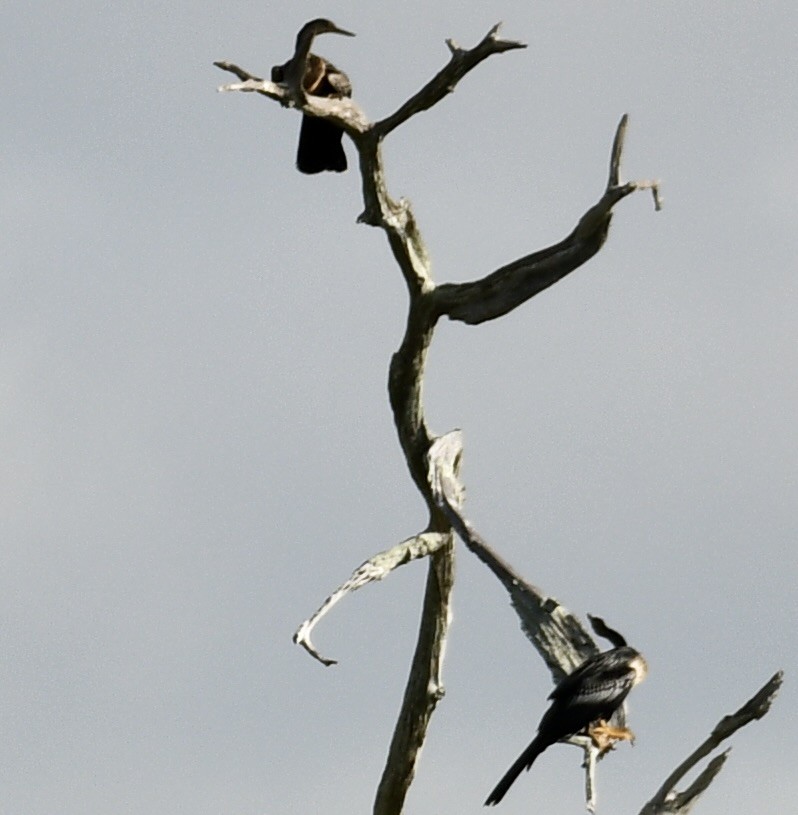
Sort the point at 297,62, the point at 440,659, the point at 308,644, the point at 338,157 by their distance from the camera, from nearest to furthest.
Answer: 1. the point at 308,644
2. the point at 297,62
3. the point at 440,659
4. the point at 338,157

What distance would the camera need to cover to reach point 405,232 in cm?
1048

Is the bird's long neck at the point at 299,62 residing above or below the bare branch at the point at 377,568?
above

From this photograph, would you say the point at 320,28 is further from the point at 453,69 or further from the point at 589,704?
the point at 589,704

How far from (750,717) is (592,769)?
781mm

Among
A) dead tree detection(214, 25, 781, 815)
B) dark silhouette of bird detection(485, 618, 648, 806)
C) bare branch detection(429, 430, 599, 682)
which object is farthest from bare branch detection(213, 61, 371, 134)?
dark silhouette of bird detection(485, 618, 648, 806)

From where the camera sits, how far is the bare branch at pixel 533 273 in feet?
31.7

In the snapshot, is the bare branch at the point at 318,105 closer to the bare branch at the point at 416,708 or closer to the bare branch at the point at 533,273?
the bare branch at the point at 533,273

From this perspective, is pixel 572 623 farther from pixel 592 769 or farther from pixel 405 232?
pixel 405 232

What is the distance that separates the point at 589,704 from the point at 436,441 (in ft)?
5.39

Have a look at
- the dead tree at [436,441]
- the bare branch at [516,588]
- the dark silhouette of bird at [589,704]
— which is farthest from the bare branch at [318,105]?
the dark silhouette of bird at [589,704]

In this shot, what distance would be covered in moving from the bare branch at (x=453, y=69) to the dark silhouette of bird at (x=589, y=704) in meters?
3.22

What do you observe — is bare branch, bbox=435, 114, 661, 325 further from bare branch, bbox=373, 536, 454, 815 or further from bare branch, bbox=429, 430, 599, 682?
bare branch, bbox=373, 536, 454, 815

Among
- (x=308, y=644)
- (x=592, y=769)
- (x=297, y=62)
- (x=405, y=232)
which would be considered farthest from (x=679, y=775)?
(x=297, y=62)

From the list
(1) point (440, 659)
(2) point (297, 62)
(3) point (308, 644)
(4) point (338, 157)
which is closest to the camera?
(3) point (308, 644)
